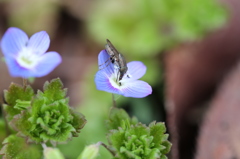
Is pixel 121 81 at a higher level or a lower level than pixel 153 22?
lower

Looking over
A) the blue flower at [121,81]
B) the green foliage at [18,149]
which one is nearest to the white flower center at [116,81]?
the blue flower at [121,81]

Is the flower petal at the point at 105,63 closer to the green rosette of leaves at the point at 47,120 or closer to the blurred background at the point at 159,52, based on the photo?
the green rosette of leaves at the point at 47,120

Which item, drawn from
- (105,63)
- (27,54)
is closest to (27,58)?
(27,54)

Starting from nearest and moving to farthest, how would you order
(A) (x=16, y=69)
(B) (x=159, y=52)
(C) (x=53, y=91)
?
1. (A) (x=16, y=69)
2. (C) (x=53, y=91)
3. (B) (x=159, y=52)

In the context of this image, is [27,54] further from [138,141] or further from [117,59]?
[138,141]

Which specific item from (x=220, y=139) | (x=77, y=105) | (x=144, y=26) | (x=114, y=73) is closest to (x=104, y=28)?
(x=144, y=26)

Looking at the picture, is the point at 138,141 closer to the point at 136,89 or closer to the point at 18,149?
the point at 136,89

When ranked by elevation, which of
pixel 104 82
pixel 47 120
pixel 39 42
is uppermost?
pixel 39 42

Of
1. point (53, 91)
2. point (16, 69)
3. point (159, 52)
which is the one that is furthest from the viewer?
point (159, 52)

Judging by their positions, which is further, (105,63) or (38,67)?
(105,63)
